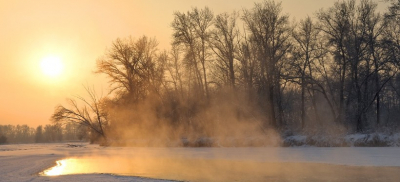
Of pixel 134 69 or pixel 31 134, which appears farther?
pixel 31 134

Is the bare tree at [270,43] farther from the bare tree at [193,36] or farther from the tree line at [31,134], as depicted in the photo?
the tree line at [31,134]

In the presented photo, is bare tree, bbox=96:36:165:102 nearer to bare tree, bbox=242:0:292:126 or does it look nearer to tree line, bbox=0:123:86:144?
bare tree, bbox=242:0:292:126

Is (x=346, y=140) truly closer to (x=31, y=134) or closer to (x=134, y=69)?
(x=134, y=69)

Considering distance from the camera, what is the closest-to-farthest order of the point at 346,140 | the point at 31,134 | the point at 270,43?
the point at 346,140
the point at 270,43
the point at 31,134

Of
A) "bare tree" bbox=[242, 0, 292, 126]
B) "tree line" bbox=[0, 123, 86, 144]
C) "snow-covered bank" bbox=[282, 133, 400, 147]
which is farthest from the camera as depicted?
"tree line" bbox=[0, 123, 86, 144]

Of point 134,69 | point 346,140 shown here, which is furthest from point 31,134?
point 346,140

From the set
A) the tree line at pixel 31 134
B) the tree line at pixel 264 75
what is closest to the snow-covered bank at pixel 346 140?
the tree line at pixel 264 75

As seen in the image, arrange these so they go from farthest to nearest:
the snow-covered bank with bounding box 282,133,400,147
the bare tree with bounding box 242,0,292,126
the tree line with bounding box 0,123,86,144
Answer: the tree line with bounding box 0,123,86,144
the bare tree with bounding box 242,0,292,126
the snow-covered bank with bounding box 282,133,400,147

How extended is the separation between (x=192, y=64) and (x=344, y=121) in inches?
650

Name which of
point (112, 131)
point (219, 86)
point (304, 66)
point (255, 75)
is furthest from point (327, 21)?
point (112, 131)

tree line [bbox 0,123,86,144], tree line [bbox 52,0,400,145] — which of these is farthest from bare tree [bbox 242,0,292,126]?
tree line [bbox 0,123,86,144]

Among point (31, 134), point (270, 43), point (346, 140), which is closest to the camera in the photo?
point (346, 140)

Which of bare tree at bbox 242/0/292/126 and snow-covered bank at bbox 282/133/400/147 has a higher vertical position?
bare tree at bbox 242/0/292/126

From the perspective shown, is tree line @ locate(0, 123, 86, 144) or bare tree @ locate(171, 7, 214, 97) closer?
bare tree @ locate(171, 7, 214, 97)
